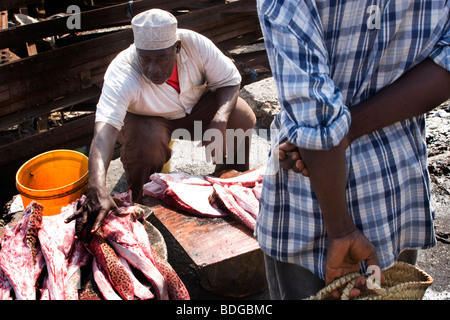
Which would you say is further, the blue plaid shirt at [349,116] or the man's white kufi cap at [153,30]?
the man's white kufi cap at [153,30]

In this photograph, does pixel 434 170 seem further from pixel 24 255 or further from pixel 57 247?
pixel 24 255

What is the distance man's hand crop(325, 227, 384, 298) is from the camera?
4.81 ft

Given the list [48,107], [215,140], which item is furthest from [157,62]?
[48,107]

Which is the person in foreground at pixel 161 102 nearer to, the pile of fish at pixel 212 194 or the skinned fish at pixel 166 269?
the pile of fish at pixel 212 194

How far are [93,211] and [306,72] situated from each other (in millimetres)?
1880

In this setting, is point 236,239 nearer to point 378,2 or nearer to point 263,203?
point 263,203

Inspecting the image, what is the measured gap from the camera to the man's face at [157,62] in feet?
12.0

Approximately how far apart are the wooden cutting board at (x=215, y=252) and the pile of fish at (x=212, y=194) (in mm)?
72

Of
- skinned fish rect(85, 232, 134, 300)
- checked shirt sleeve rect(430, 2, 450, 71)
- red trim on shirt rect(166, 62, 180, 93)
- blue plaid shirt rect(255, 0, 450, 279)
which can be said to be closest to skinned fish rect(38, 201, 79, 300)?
skinned fish rect(85, 232, 134, 300)

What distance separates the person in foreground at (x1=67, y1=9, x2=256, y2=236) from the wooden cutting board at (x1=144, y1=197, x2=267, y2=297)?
2.16 ft

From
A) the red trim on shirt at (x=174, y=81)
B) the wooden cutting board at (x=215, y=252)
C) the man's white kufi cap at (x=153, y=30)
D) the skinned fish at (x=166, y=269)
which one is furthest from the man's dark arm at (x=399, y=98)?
the red trim on shirt at (x=174, y=81)

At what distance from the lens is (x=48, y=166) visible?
12.5ft

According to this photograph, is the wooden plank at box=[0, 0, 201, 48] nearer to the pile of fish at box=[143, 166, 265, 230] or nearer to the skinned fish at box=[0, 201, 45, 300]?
the pile of fish at box=[143, 166, 265, 230]

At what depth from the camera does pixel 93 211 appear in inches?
108
